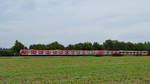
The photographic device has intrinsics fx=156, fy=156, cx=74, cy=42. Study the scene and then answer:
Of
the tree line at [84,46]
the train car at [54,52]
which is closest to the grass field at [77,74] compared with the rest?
the train car at [54,52]

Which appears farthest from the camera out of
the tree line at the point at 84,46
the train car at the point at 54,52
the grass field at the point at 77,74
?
the tree line at the point at 84,46

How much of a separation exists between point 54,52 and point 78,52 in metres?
11.3

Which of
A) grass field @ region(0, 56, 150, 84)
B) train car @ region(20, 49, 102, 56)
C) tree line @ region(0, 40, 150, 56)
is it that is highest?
tree line @ region(0, 40, 150, 56)

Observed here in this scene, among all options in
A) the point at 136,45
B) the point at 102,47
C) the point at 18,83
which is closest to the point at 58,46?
the point at 102,47

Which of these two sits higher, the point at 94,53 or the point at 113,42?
the point at 113,42

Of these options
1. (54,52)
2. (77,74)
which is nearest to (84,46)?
(54,52)

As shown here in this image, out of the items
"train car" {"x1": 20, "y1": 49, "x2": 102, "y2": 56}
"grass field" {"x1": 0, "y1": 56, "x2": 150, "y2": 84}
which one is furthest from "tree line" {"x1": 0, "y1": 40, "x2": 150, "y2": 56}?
Result: "grass field" {"x1": 0, "y1": 56, "x2": 150, "y2": 84}

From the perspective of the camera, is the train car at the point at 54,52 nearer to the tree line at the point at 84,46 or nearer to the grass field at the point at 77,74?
the tree line at the point at 84,46

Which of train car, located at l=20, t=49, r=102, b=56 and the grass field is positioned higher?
train car, located at l=20, t=49, r=102, b=56

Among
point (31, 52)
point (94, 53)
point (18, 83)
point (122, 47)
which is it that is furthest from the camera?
point (122, 47)

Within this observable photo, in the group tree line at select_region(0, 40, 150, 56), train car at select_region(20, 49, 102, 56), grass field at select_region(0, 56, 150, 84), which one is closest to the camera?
grass field at select_region(0, 56, 150, 84)

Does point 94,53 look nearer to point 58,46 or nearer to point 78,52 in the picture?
point 78,52

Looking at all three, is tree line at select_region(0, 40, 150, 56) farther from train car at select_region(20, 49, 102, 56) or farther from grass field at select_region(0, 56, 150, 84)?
grass field at select_region(0, 56, 150, 84)

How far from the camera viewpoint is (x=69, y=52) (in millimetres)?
66875
